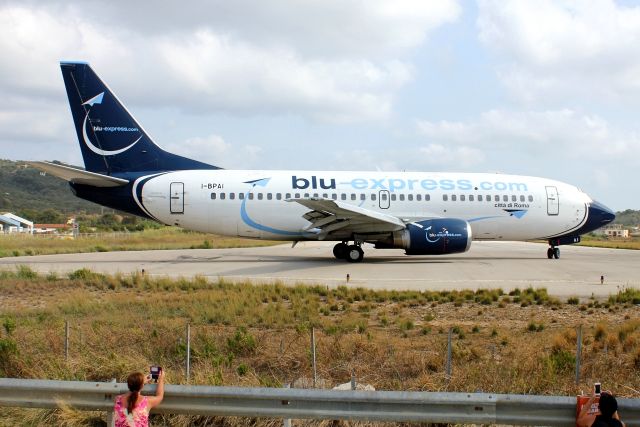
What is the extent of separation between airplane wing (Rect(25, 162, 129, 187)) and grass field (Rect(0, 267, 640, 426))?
273 inches

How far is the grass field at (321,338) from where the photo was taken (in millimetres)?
7387

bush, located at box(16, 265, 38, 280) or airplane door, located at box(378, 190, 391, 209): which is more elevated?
airplane door, located at box(378, 190, 391, 209)

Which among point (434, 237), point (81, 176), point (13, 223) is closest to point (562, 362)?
point (434, 237)

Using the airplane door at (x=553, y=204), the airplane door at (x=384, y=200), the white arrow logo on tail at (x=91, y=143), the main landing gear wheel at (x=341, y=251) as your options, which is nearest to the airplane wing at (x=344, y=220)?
the airplane door at (x=384, y=200)

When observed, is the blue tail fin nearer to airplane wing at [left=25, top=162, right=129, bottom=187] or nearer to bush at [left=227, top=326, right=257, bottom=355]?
airplane wing at [left=25, top=162, right=129, bottom=187]

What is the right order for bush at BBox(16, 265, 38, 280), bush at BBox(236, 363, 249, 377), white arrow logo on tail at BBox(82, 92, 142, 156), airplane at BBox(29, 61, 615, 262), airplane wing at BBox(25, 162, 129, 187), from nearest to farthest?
bush at BBox(236, 363, 249, 377)
bush at BBox(16, 265, 38, 280)
airplane wing at BBox(25, 162, 129, 187)
airplane at BBox(29, 61, 615, 262)
white arrow logo on tail at BBox(82, 92, 142, 156)

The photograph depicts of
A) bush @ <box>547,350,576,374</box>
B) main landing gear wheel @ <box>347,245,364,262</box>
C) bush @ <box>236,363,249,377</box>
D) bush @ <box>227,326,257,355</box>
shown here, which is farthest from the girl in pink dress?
main landing gear wheel @ <box>347,245,364,262</box>

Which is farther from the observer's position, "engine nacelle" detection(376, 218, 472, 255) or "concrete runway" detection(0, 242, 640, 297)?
"engine nacelle" detection(376, 218, 472, 255)

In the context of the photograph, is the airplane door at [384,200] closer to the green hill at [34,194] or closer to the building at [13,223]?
the building at [13,223]

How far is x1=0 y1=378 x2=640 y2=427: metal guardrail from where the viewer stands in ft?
15.9

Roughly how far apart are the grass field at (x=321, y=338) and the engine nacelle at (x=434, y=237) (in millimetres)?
7251

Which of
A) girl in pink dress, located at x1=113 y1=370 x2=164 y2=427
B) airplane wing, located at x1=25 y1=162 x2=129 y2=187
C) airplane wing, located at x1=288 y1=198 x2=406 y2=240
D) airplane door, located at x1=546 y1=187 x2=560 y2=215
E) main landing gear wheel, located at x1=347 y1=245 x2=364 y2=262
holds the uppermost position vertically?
airplane wing, located at x1=25 y1=162 x2=129 y2=187

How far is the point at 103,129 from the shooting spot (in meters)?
24.1

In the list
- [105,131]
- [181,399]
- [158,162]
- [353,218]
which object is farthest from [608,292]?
[105,131]
